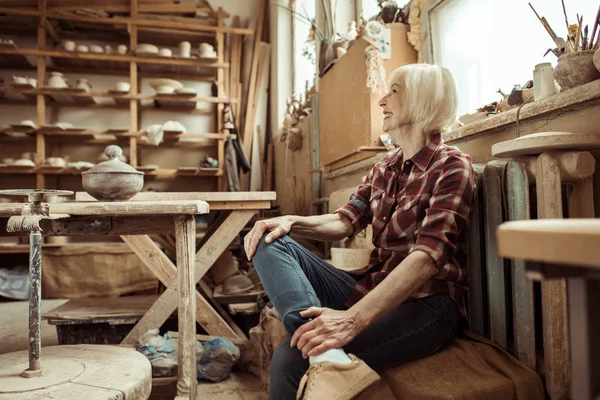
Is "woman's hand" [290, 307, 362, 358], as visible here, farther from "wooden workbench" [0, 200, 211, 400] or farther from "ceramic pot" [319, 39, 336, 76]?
"ceramic pot" [319, 39, 336, 76]

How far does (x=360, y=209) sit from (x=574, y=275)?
4.27 feet

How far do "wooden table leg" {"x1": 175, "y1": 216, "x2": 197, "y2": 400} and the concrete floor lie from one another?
0.55 meters

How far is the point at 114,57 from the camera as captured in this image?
5.56 metres

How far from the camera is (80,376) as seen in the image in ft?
4.36

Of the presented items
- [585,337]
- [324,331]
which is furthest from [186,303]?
[585,337]

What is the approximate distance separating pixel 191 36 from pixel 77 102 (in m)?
1.78

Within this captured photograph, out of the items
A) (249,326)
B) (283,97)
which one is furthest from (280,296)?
(283,97)

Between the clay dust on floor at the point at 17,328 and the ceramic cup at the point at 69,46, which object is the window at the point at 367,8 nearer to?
the clay dust on floor at the point at 17,328

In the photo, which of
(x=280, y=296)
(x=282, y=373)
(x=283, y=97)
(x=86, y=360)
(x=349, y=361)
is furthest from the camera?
(x=283, y=97)

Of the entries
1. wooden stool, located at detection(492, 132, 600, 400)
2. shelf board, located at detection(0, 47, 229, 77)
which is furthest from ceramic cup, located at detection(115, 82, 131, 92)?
wooden stool, located at detection(492, 132, 600, 400)

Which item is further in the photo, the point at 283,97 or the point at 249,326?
the point at 283,97

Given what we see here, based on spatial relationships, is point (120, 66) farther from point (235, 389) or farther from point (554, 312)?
point (554, 312)

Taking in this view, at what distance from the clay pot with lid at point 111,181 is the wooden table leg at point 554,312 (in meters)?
1.51

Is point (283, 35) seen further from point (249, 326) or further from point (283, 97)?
point (249, 326)
